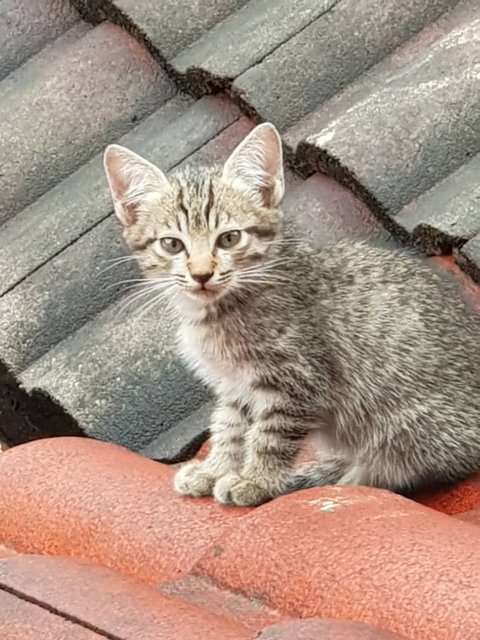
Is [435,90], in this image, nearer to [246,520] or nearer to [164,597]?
[246,520]

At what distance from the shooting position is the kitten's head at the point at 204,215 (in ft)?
10.1

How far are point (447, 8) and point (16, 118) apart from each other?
119 centimetres

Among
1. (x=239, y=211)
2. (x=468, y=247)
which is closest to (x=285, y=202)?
(x=239, y=211)

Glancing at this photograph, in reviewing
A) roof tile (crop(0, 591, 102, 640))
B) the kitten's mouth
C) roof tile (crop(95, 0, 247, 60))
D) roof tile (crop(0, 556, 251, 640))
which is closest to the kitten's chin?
the kitten's mouth

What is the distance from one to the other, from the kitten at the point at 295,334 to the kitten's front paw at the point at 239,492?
0.06 m

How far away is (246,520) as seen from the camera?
2.39 metres

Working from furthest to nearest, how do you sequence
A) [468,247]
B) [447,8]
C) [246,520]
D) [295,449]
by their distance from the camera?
[447,8] → [295,449] → [468,247] → [246,520]

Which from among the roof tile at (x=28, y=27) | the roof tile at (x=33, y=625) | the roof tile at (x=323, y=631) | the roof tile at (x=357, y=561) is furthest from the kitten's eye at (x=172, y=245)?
the roof tile at (x=323, y=631)

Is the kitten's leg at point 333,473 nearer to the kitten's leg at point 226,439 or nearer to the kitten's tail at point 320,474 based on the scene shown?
the kitten's tail at point 320,474

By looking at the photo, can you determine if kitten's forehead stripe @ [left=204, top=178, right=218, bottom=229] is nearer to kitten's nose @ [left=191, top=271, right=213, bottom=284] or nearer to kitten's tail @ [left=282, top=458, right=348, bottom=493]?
kitten's nose @ [left=191, top=271, right=213, bottom=284]

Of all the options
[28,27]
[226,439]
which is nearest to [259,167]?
[226,439]

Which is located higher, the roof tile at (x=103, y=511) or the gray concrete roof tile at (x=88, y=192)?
the gray concrete roof tile at (x=88, y=192)

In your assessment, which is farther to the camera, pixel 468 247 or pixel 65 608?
pixel 468 247

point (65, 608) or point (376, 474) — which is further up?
point (65, 608)
